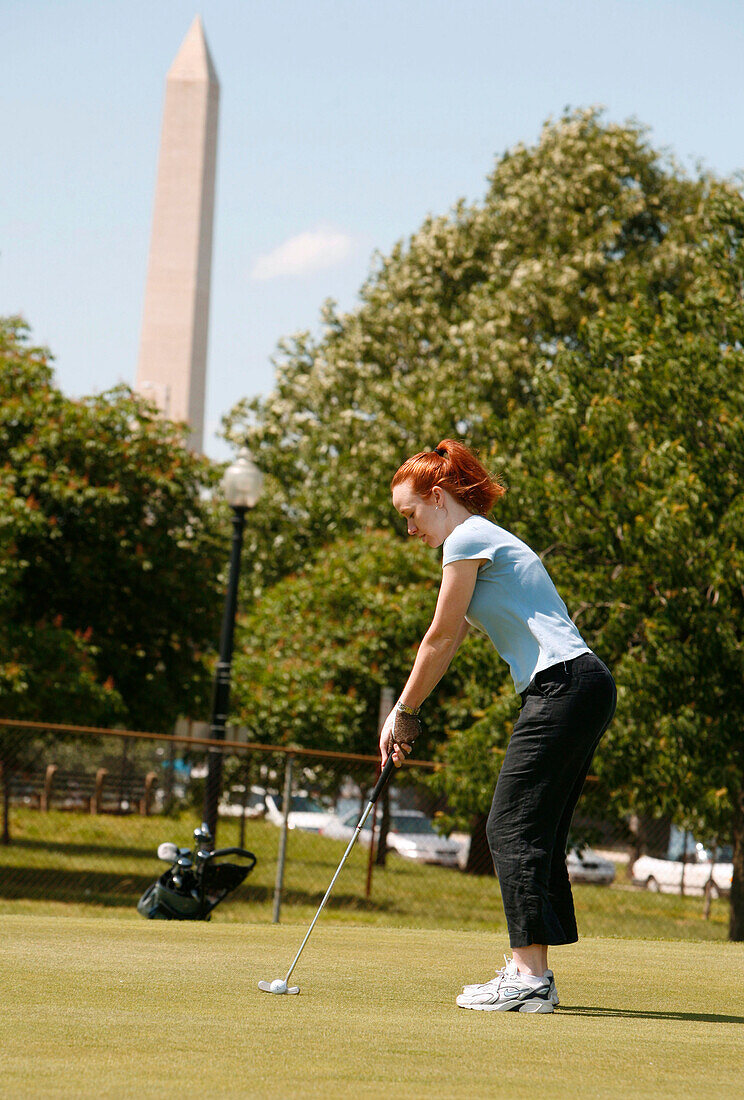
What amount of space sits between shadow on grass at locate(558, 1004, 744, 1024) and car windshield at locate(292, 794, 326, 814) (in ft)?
34.2

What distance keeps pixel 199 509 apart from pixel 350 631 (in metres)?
4.93

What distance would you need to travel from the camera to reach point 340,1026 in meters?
3.49

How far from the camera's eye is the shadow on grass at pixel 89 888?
13.1 metres

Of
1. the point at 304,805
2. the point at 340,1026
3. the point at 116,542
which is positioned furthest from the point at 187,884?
the point at 116,542

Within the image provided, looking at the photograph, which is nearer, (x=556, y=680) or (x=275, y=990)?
(x=275, y=990)

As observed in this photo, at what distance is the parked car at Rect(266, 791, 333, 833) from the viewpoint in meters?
14.0

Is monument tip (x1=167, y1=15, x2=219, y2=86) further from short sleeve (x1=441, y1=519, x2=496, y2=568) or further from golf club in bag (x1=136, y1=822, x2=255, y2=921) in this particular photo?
short sleeve (x1=441, y1=519, x2=496, y2=568)

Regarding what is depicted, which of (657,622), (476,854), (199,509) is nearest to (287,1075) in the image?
A: (657,622)

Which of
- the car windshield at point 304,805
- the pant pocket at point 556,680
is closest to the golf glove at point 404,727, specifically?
the pant pocket at point 556,680

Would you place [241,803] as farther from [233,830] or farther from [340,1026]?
[340,1026]

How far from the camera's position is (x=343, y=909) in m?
14.5

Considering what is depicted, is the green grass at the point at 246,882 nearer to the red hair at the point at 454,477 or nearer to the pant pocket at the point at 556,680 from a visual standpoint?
the red hair at the point at 454,477

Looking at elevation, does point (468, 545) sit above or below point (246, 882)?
above

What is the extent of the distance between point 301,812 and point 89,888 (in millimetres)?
2443
